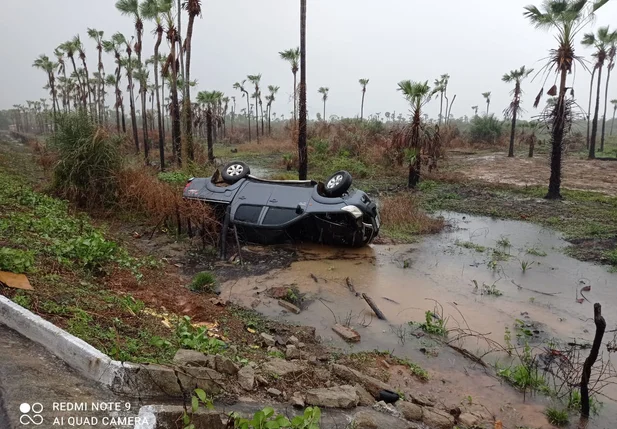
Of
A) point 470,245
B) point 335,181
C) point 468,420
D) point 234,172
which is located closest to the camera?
point 468,420

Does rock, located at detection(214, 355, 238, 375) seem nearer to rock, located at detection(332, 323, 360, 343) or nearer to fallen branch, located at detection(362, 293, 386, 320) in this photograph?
rock, located at detection(332, 323, 360, 343)

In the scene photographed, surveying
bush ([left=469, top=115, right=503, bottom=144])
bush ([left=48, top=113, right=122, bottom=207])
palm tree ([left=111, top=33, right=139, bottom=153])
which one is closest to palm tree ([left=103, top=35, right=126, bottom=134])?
palm tree ([left=111, top=33, right=139, bottom=153])

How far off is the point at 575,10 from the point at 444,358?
14.7 meters

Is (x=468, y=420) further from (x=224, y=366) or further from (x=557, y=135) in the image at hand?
(x=557, y=135)

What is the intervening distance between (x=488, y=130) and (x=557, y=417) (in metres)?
39.0

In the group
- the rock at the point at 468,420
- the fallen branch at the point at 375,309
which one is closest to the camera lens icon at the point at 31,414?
the rock at the point at 468,420

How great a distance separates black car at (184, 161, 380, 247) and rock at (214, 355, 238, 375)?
601 centimetres

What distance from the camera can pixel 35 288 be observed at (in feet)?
14.2

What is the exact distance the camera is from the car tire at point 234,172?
10828mm

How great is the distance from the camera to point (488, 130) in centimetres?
3959

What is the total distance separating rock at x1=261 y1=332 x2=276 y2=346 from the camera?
5.60 meters

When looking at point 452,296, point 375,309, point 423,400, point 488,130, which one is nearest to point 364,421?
point 423,400

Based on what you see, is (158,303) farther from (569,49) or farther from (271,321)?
(569,49)

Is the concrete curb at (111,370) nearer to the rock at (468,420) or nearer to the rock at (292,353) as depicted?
the rock at (292,353)
